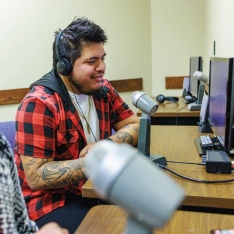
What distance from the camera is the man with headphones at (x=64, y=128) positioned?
1272mm

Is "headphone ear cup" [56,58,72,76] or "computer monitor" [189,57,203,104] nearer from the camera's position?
"headphone ear cup" [56,58,72,76]

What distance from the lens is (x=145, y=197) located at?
1.15 ft

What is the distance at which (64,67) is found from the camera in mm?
1421

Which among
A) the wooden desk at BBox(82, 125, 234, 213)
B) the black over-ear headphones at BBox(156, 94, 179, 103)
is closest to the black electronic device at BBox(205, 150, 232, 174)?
the wooden desk at BBox(82, 125, 234, 213)

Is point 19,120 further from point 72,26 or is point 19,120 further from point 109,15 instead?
point 109,15

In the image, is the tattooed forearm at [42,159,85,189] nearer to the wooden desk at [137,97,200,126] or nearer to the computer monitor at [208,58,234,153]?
the computer monitor at [208,58,234,153]

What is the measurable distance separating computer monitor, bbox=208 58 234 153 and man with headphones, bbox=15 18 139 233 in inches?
15.8

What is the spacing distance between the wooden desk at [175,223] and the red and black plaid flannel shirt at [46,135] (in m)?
0.44

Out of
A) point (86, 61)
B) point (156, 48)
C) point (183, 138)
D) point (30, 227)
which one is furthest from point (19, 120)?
point (156, 48)

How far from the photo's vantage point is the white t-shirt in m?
1.52

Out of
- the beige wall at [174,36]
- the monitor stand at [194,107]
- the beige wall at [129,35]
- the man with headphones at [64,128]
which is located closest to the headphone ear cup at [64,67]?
the man with headphones at [64,128]

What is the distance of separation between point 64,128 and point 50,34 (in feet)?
5.70

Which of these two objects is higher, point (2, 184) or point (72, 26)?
point (72, 26)

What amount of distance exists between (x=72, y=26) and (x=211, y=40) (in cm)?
185
